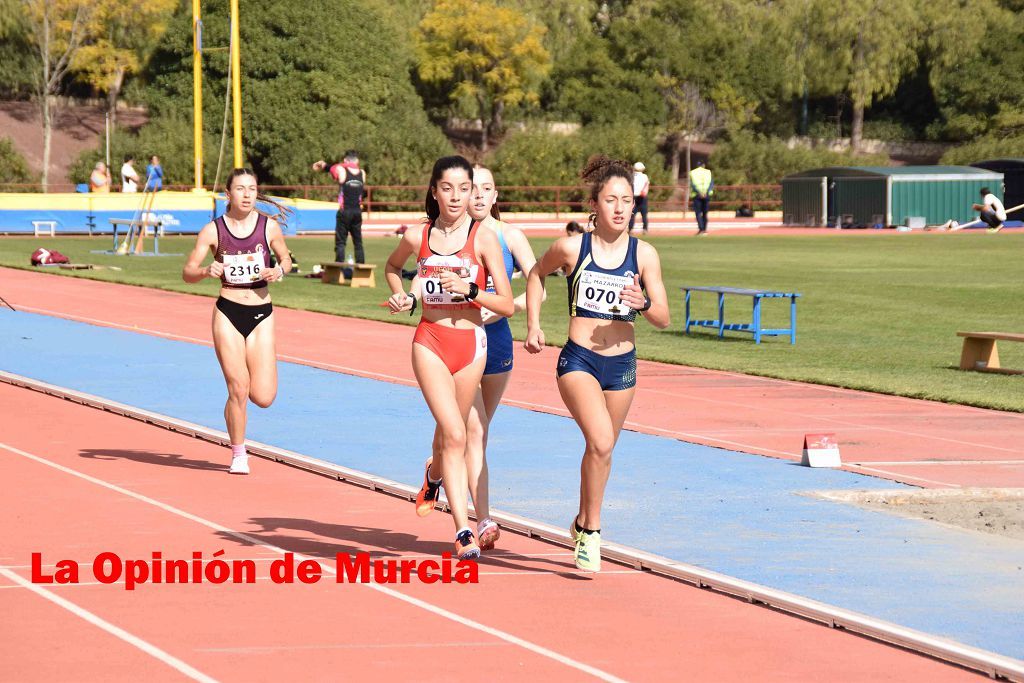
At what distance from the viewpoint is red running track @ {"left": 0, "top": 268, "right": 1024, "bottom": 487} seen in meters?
11.7

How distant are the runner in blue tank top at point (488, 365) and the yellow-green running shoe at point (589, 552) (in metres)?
0.57

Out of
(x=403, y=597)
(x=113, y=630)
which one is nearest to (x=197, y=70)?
(x=403, y=597)

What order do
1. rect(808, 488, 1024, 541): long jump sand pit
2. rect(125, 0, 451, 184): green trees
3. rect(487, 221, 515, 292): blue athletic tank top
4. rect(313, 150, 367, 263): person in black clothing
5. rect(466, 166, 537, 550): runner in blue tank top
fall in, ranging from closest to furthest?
rect(466, 166, 537, 550): runner in blue tank top, rect(487, 221, 515, 292): blue athletic tank top, rect(808, 488, 1024, 541): long jump sand pit, rect(313, 150, 367, 263): person in black clothing, rect(125, 0, 451, 184): green trees

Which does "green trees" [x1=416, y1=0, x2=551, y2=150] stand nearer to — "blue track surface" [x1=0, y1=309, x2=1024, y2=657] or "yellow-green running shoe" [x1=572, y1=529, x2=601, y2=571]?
"blue track surface" [x1=0, y1=309, x2=1024, y2=657]

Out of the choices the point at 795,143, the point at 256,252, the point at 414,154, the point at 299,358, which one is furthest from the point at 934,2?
the point at 256,252

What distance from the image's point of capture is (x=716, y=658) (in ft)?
21.1

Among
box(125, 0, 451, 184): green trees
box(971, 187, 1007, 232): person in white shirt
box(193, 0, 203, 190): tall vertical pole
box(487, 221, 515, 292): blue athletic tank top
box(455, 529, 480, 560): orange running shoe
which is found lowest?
box(455, 529, 480, 560): orange running shoe

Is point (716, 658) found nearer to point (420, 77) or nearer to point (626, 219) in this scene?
point (626, 219)

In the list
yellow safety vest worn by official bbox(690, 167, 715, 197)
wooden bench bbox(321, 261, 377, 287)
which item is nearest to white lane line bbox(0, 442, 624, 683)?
wooden bench bbox(321, 261, 377, 287)

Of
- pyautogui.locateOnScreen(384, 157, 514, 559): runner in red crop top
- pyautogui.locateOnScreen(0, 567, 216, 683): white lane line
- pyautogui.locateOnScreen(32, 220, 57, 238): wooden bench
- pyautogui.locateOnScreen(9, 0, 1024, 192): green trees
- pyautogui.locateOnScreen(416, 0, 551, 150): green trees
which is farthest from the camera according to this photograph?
pyautogui.locateOnScreen(416, 0, 551, 150): green trees

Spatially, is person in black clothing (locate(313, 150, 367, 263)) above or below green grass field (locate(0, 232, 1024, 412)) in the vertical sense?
above

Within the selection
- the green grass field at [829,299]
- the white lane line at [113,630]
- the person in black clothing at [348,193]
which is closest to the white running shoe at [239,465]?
the white lane line at [113,630]

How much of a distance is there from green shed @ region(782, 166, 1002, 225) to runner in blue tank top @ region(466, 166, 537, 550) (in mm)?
47418

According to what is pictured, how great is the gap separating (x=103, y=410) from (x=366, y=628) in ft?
25.5
